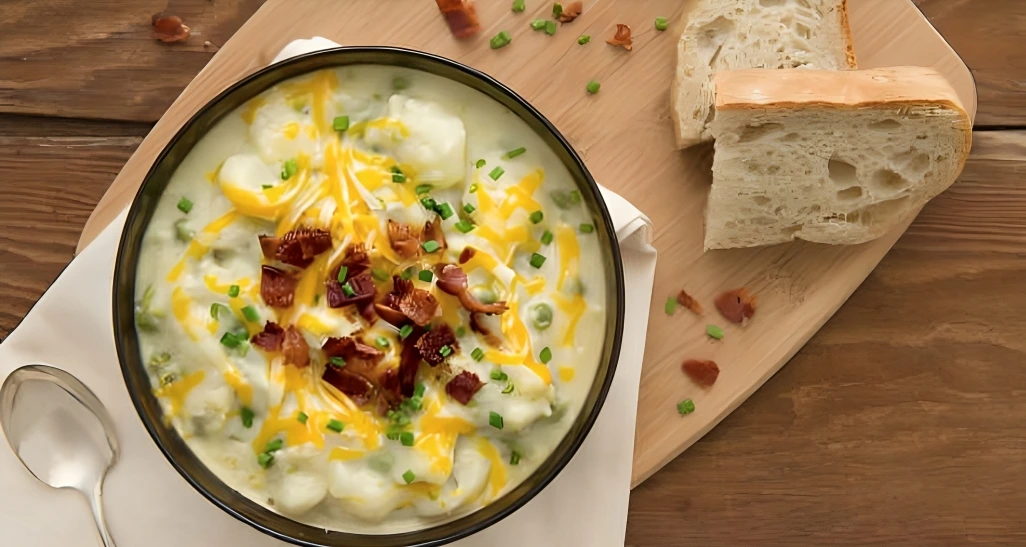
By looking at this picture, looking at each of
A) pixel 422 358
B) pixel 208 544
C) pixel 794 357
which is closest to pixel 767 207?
pixel 794 357

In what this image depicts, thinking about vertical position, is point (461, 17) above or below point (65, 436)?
above

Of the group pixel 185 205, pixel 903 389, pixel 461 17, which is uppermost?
pixel 461 17

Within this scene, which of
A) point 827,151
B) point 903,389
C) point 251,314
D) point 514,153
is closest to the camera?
point 251,314

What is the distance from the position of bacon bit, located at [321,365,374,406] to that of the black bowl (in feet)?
1.15

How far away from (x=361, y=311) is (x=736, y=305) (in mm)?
1079

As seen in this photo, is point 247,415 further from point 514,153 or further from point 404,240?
point 514,153

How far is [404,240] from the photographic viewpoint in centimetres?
194

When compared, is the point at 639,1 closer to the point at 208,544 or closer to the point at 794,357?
the point at 794,357

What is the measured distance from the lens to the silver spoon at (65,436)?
220cm

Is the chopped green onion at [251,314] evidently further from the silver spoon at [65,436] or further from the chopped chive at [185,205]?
the silver spoon at [65,436]

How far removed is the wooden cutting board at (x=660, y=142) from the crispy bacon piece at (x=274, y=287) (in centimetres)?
77

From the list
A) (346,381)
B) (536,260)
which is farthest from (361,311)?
(536,260)

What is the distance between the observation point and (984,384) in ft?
8.39

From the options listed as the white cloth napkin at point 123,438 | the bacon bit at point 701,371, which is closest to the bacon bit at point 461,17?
the white cloth napkin at point 123,438
